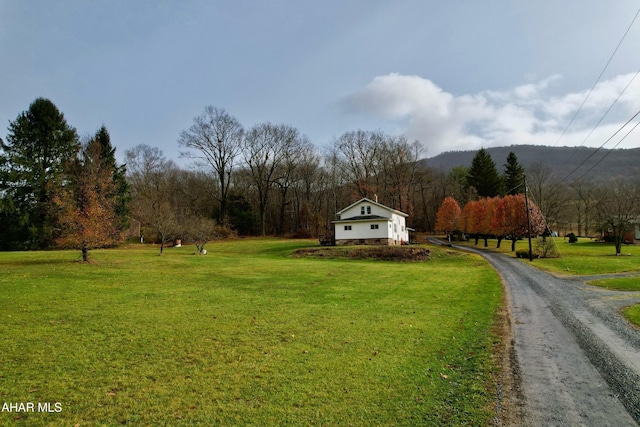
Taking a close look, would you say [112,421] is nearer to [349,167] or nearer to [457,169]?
[349,167]

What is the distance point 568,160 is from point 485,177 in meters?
30.4

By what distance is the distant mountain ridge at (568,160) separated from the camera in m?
72.3

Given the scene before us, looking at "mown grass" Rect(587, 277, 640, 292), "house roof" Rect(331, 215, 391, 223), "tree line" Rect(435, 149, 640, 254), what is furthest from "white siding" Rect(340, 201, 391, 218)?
"mown grass" Rect(587, 277, 640, 292)

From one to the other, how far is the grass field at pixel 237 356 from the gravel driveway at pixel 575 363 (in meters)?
0.71

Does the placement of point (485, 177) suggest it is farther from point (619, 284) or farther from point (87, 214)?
point (87, 214)

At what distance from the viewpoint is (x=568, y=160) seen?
85.4 m

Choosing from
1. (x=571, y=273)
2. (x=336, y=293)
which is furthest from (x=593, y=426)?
(x=571, y=273)

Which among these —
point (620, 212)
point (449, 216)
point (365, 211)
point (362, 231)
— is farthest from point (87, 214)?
point (449, 216)

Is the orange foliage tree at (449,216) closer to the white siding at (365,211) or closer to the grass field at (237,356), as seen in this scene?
the white siding at (365,211)

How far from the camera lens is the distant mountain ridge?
7226 cm

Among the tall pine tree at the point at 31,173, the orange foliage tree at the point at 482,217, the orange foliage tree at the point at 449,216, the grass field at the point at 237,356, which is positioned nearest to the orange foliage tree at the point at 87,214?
the grass field at the point at 237,356

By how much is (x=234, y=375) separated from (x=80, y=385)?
2.22m

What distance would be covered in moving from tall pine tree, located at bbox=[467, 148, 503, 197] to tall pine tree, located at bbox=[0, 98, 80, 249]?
68.6 meters

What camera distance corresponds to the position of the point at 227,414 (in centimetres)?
461
